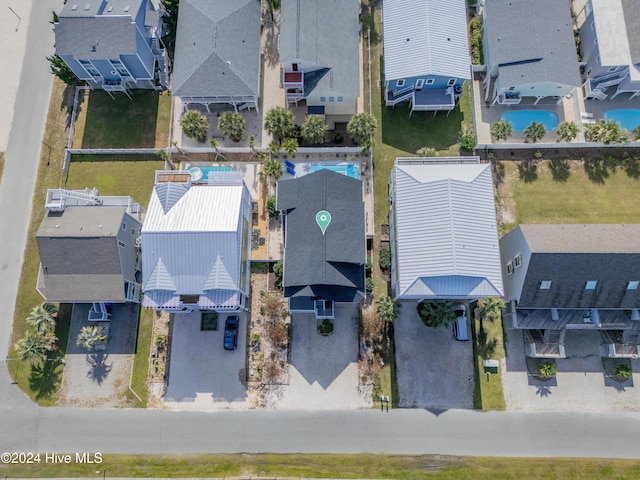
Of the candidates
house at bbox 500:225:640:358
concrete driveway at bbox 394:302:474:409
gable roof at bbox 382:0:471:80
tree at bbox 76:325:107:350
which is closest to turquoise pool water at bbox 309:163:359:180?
gable roof at bbox 382:0:471:80

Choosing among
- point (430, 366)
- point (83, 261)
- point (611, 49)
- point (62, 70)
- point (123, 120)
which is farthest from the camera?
point (123, 120)

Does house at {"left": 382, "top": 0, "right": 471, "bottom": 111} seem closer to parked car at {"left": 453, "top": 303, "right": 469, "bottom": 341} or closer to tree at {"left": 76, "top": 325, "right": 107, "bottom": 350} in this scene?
parked car at {"left": 453, "top": 303, "right": 469, "bottom": 341}

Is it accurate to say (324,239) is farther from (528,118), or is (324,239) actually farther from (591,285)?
(528,118)

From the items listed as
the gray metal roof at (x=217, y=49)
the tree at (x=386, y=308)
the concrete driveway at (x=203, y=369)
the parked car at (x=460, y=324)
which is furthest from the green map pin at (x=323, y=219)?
the gray metal roof at (x=217, y=49)

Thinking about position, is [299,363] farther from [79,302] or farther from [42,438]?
[42,438]

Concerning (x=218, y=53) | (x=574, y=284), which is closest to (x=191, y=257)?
(x=218, y=53)

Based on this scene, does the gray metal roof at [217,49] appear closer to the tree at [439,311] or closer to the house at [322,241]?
the house at [322,241]

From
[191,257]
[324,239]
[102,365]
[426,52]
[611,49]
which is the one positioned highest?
[611,49]
